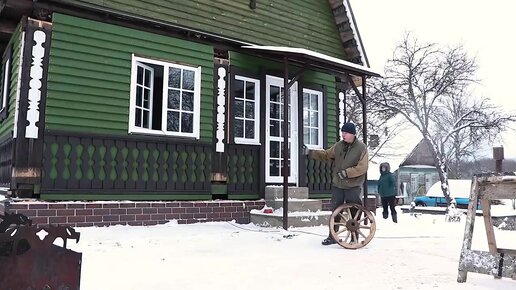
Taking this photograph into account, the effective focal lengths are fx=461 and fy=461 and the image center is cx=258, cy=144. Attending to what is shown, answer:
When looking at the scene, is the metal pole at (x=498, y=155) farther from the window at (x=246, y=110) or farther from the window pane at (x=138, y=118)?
the window pane at (x=138, y=118)

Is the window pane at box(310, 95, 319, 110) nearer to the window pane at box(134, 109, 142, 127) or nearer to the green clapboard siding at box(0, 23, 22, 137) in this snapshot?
the window pane at box(134, 109, 142, 127)

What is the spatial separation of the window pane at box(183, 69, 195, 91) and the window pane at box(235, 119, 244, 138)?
1195mm

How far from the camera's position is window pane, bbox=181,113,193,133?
8.73m

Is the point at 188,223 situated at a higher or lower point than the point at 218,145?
lower

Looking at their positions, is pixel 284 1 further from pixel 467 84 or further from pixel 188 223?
pixel 467 84

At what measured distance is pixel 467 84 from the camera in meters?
23.0

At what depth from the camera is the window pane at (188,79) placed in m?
8.82

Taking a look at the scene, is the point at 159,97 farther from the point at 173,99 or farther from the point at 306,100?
the point at 306,100

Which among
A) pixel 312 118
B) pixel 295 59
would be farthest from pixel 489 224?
pixel 312 118

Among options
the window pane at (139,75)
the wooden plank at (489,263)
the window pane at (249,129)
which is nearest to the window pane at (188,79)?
the window pane at (139,75)

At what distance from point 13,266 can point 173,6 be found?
23.0 ft

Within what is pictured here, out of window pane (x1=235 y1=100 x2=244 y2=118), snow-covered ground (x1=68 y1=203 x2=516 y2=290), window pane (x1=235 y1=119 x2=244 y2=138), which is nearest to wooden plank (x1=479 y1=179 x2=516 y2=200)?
snow-covered ground (x1=68 y1=203 x2=516 y2=290)

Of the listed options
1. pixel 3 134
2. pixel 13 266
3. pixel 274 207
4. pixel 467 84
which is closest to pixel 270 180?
pixel 274 207

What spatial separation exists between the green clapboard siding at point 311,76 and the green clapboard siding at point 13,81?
3871 mm
